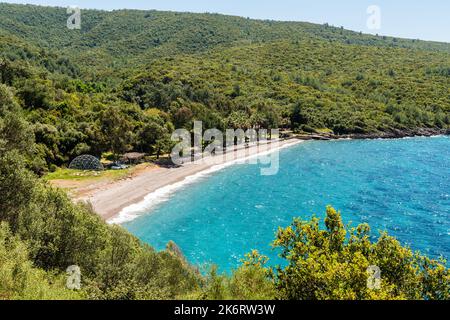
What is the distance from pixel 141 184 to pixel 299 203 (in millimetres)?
28790

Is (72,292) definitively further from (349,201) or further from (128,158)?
(128,158)

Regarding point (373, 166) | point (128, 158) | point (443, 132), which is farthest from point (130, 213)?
point (443, 132)

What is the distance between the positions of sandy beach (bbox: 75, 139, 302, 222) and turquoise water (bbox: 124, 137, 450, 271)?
14.6 ft

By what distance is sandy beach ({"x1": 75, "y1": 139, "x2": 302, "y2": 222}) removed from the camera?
57966mm

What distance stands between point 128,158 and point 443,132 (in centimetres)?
13432

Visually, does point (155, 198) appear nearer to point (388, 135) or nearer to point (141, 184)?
point (141, 184)

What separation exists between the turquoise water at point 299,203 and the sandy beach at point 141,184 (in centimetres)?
445

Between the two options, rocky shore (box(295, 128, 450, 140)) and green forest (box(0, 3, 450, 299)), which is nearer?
green forest (box(0, 3, 450, 299))

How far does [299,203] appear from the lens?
218 ft

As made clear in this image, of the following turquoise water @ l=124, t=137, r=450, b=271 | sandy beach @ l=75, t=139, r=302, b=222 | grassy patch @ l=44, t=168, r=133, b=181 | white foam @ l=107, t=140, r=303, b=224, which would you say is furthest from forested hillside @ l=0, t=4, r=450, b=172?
turquoise water @ l=124, t=137, r=450, b=271

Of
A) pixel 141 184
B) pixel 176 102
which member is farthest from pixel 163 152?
pixel 176 102

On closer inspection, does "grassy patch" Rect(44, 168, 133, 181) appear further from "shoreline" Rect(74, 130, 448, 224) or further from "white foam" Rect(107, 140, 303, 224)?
"white foam" Rect(107, 140, 303, 224)

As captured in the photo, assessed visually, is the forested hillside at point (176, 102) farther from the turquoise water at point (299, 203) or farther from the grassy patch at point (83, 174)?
the turquoise water at point (299, 203)

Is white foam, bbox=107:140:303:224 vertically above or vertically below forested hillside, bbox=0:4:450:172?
below
